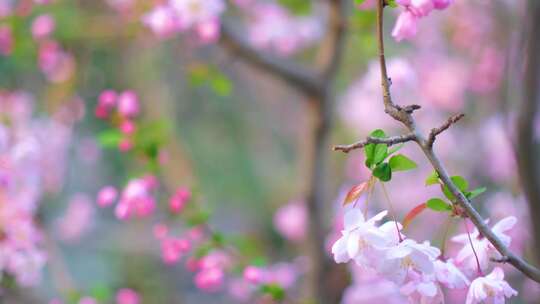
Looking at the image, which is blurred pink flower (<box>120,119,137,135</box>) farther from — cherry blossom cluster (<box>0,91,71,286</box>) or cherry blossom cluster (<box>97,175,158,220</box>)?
cherry blossom cluster (<box>0,91,71,286</box>)

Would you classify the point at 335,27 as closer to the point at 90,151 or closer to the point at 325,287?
the point at 325,287

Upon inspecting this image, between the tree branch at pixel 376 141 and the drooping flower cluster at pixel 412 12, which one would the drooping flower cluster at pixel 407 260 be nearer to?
the tree branch at pixel 376 141

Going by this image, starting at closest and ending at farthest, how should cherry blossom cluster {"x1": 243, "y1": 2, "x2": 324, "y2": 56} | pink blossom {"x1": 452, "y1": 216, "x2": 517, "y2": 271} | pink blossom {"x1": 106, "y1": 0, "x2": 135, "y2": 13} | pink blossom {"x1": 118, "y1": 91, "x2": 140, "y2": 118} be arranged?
1. pink blossom {"x1": 452, "y1": 216, "x2": 517, "y2": 271}
2. pink blossom {"x1": 118, "y1": 91, "x2": 140, "y2": 118}
3. pink blossom {"x1": 106, "y1": 0, "x2": 135, "y2": 13}
4. cherry blossom cluster {"x1": 243, "y1": 2, "x2": 324, "y2": 56}

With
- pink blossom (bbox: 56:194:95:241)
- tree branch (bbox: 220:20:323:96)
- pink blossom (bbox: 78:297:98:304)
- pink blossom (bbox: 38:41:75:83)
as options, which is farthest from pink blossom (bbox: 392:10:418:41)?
pink blossom (bbox: 56:194:95:241)

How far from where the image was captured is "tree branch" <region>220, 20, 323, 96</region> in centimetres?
165

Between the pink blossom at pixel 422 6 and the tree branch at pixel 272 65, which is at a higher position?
the tree branch at pixel 272 65

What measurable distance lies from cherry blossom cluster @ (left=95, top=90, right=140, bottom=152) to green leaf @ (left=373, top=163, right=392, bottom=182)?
27.3 inches

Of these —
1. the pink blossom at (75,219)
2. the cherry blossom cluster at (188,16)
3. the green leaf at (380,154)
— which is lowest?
the green leaf at (380,154)

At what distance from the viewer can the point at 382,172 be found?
0.70 meters

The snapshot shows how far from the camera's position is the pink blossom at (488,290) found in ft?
2.29

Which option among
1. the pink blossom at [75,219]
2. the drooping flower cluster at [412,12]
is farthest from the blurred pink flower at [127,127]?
the pink blossom at [75,219]

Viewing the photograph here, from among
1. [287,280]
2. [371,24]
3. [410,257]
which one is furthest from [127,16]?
[410,257]

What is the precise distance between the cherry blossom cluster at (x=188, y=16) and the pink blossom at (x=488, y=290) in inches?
33.1

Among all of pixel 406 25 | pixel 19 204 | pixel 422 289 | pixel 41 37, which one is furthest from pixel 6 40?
pixel 422 289
